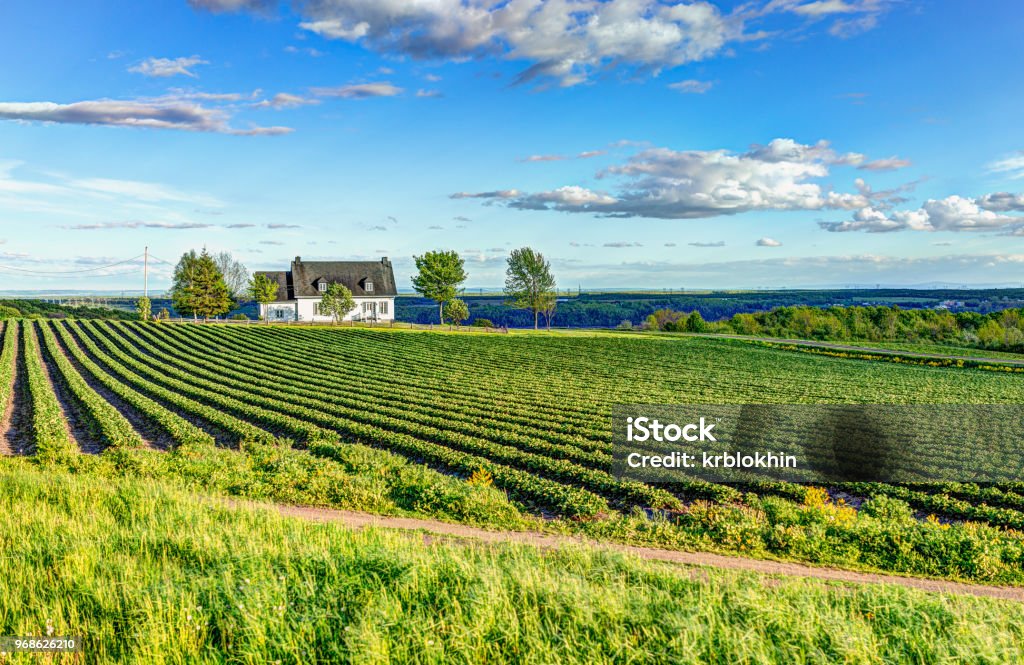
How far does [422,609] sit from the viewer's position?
6.14m

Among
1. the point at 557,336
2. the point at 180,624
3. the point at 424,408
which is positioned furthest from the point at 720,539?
the point at 557,336

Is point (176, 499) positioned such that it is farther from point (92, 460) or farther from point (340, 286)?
point (340, 286)

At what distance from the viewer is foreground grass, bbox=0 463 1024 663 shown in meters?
5.39

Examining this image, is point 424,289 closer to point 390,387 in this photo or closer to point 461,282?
point 461,282

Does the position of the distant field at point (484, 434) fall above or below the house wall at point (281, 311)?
below

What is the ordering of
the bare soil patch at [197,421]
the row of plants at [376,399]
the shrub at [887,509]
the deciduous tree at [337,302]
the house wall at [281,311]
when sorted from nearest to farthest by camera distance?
the shrub at [887,509] < the row of plants at [376,399] < the bare soil patch at [197,421] < the deciduous tree at [337,302] < the house wall at [281,311]

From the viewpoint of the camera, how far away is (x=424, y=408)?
94.3ft

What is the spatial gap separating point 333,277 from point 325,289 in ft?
8.52

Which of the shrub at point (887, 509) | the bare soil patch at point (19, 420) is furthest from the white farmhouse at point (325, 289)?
the shrub at point (887, 509)

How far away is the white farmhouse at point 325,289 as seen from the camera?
96625 mm

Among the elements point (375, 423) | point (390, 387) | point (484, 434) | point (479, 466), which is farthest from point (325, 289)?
point (479, 466)

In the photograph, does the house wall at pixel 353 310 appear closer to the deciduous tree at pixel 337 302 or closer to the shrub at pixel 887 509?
the deciduous tree at pixel 337 302

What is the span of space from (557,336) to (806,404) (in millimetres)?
51183

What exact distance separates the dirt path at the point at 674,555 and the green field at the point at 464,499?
47 cm
